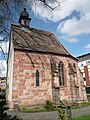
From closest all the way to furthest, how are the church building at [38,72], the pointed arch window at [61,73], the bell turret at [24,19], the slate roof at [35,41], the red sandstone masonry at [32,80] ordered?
the red sandstone masonry at [32,80] < the church building at [38,72] < the slate roof at [35,41] < the pointed arch window at [61,73] < the bell turret at [24,19]

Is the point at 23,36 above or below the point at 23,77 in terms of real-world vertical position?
above

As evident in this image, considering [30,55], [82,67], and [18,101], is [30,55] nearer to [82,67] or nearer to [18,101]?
[18,101]

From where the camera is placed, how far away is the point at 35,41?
67.1 ft

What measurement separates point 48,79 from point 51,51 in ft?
12.4

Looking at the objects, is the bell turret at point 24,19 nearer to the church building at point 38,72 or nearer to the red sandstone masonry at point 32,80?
the church building at point 38,72

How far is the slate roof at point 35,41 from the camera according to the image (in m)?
18.4

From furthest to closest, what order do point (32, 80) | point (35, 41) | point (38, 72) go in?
1. point (35, 41)
2. point (38, 72)
3. point (32, 80)

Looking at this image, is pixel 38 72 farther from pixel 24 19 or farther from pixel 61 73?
pixel 24 19

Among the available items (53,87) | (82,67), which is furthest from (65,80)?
(82,67)

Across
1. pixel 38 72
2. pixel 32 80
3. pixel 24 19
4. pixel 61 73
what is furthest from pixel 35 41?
pixel 32 80

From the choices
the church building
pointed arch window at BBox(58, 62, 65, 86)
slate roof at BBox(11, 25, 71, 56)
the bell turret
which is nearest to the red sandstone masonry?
the church building

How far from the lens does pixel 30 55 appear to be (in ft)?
59.3

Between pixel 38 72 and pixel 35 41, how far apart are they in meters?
4.73

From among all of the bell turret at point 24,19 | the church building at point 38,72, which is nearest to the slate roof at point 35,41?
the church building at point 38,72
